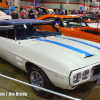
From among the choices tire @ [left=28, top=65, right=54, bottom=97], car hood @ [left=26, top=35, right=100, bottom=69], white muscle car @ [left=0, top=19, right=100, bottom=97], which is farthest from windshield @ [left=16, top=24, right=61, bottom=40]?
tire @ [left=28, top=65, right=54, bottom=97]

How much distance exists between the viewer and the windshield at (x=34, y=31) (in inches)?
129

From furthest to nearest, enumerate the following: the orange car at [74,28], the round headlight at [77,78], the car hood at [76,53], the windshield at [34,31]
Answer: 1. the orange car at [74,28]
2. the windshield at [34,31]
3. the car hood at [76,53]
4. the round headlight at [77,78]

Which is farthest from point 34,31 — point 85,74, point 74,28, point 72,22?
point 72,22

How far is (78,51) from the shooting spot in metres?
2.58

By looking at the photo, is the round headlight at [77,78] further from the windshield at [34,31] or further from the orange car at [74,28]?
the orange car at [74,28]

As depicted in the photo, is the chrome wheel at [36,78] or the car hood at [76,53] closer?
the car hood at [76,53]

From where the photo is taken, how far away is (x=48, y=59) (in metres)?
2.32

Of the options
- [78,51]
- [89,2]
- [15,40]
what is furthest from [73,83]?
[89,2]

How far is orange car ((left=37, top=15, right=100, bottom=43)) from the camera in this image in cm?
477

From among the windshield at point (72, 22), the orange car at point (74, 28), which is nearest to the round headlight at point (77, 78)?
the orange car at point (74, 28)

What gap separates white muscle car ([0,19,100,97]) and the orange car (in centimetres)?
194

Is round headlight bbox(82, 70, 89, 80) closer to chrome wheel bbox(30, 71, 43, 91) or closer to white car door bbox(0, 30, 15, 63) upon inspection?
chrome wheel bbox(30, 71, 43, 91)

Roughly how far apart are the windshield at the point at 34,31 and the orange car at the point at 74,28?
4.35ft

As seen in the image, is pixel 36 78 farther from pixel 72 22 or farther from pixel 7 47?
pixel 72 22
